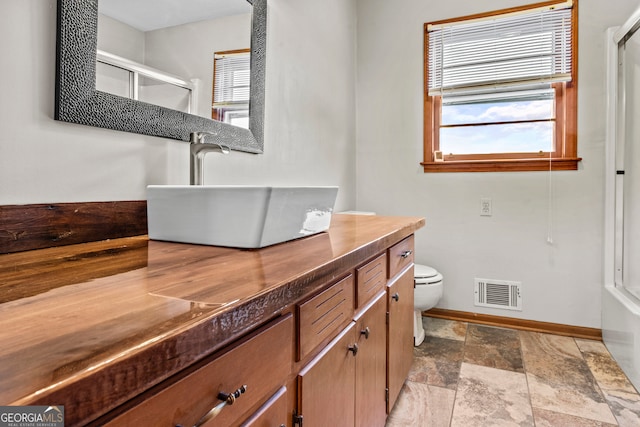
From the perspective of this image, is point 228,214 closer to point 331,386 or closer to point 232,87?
point 331,386

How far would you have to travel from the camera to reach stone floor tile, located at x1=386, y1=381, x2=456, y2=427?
1506mm

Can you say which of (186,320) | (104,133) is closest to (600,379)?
(186,320)

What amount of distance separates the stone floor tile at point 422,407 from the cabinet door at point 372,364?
21 cm

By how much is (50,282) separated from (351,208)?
2.34 meters

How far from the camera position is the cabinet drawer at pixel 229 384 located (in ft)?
1.28

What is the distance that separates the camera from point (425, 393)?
1.71 meters

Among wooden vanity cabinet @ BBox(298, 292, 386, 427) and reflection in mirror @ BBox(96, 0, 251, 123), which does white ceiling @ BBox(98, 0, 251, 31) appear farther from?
wooden vanity cabinet @ BBox(298, 292, 386, 427)

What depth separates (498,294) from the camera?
98.3 inches

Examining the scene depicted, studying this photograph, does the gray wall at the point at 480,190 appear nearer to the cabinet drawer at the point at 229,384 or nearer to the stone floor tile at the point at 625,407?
the stone floor tile at the point at 625,407

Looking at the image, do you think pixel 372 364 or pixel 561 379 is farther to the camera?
pixel 561 379

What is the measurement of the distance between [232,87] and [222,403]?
1.19 metres

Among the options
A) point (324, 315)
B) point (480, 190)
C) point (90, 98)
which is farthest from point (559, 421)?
point (90, 98)

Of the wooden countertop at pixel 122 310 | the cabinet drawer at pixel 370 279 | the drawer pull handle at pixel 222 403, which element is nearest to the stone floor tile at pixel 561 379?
the cabinet drawer at pixel 370 279

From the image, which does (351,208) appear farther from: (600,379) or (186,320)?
(186,320)
